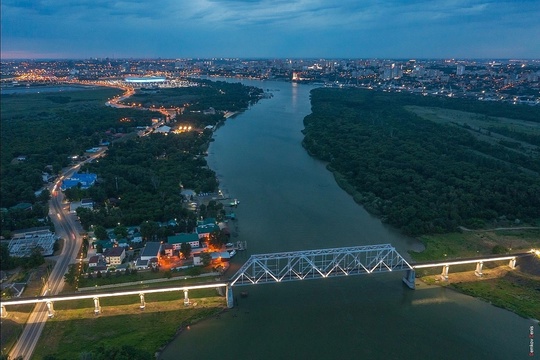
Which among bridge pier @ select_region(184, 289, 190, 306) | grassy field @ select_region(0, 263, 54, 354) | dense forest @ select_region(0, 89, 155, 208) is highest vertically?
dense forest @ select_region(0, 89, 155, 208)

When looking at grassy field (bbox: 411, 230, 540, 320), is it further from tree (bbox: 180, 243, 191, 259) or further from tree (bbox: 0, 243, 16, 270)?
tree (bbox: 0, 243, 16, 270)

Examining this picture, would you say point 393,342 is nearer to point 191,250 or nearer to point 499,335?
point 499,335

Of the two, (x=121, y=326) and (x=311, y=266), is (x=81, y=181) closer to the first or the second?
(x=121, y=326)

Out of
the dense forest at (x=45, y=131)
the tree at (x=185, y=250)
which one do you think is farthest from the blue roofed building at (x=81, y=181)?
the tree at (x=185, y=250)

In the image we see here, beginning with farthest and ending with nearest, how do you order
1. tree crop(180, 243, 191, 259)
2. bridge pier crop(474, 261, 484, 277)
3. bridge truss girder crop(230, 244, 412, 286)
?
tree crop(180, 243, 191, 259) < bridge pier crop(474, 261, 484, 277) < bridge truss girder crop(230, 244, 412, 286)

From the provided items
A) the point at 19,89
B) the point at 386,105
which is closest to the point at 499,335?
the point at 386,105

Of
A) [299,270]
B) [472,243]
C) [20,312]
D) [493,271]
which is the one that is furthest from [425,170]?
[20,312]

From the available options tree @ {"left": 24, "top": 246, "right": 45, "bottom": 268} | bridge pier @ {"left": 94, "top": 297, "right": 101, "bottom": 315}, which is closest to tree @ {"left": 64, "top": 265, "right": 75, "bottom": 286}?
tree @ {"left": 24, "top": 246, "right": 45, "bottom": 268}
